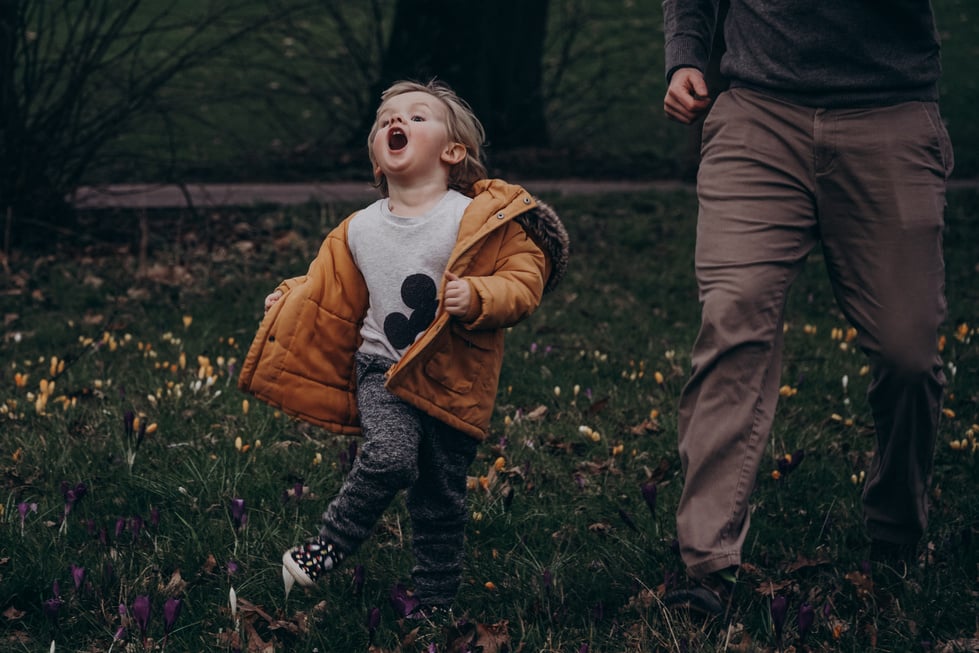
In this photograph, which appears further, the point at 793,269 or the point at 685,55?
the point at 685,55

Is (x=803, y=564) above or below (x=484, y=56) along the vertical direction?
below

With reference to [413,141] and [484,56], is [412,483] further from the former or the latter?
[484,56]

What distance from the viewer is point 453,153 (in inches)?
122

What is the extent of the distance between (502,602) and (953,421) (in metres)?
2.72

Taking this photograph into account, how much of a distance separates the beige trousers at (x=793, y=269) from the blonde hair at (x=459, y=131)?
0.72 metres

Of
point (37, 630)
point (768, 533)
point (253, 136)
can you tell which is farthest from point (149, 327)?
point (253, 136)

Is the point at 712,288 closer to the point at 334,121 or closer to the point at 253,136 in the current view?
the point at 334,121

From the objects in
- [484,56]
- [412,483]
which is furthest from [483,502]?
[484,56]

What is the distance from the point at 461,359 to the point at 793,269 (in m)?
1.03

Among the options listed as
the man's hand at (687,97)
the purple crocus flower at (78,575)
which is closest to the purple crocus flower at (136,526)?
the purple crocus flower at (78,575)

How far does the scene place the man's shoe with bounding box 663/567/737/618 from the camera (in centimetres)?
305

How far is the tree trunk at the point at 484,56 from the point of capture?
1157cm

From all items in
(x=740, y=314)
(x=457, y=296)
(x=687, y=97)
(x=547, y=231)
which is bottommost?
(x=740, y=314)

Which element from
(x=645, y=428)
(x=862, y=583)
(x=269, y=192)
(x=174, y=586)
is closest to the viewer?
(x=174, y=586)
